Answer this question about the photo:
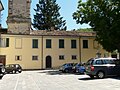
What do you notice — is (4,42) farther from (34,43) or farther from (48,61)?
(48,61)

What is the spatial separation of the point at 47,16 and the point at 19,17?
21978 mm

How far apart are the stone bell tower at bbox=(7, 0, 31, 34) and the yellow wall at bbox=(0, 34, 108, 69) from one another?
8.56 feet

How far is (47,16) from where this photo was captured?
3000 inches

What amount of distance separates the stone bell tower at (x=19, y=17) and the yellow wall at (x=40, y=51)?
261cm

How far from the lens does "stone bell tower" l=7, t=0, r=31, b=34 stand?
5422 cm

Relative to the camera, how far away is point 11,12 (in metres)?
54.8

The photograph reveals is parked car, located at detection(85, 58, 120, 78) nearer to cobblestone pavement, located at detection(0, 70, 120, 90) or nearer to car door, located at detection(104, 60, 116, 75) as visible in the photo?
car door, located at detection(104, 60, 116, 75)

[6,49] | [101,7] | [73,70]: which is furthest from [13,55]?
[101,7]

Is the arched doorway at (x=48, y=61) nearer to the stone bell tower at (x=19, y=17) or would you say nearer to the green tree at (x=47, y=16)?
the stone bell tower at (x=19, y=17)

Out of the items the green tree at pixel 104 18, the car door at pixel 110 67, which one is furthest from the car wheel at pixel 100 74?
the green tree at pixel 104 18

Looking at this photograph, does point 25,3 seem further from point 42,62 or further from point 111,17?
point 111,17

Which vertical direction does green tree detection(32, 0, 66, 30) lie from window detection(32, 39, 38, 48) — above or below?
above

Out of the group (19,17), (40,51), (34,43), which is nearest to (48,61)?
(40,51)

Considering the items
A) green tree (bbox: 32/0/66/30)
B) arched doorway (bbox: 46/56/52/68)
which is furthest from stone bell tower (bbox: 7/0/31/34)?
green tree (bbox: 32/0/66/30)
